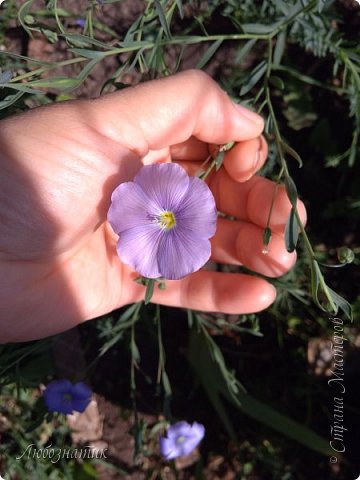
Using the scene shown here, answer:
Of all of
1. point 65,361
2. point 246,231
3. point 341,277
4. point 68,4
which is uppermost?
point 68,4

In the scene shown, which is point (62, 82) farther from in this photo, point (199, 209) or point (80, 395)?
point (80, 395)

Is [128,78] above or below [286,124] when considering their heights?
above

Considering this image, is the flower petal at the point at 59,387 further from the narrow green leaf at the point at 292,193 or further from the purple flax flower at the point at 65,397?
the narrow green leaf at the point at 292,193

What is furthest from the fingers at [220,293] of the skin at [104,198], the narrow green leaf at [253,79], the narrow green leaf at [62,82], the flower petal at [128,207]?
the narrow green leaf at [62,82]

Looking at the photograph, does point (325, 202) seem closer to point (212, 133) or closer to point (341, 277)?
point (341, 277)

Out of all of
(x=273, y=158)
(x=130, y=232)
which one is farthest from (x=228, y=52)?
(x=130, y=232)

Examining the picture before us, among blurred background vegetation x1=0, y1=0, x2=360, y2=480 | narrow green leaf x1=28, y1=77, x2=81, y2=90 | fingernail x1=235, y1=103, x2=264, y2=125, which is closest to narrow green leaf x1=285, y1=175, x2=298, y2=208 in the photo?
fingernail x1=235, y1=103, x2=264, y2=125

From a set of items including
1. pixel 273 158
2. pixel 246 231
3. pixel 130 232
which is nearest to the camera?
pixel 130 232

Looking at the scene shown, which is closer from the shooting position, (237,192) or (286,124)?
(237,192)
